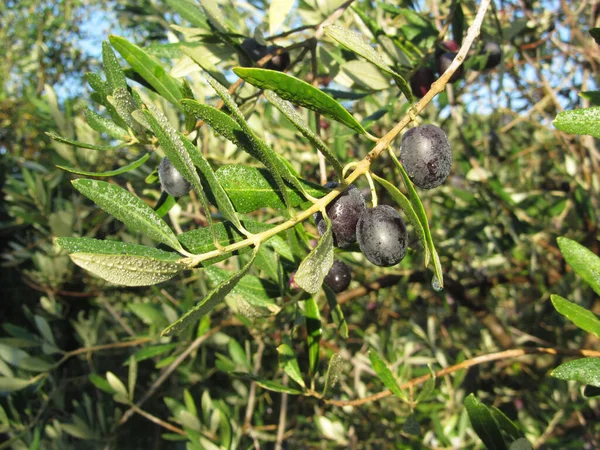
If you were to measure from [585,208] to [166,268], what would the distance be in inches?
85.6

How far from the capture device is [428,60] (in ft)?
4.46

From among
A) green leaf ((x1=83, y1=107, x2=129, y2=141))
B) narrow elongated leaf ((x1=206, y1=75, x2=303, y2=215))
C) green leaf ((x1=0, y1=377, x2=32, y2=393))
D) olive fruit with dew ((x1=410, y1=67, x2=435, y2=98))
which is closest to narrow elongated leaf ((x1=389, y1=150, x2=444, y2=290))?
narrow elongated leaf ((x1=206, y1=75, x2=303, y2=215))

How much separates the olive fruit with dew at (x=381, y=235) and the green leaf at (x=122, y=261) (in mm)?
285

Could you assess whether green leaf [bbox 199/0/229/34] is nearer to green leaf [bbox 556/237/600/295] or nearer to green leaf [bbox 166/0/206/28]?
green leaf [bbox 166/0/206/28]

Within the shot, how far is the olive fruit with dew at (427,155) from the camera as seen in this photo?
0.80 m

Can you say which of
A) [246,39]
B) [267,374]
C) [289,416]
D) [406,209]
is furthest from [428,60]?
[289,416]

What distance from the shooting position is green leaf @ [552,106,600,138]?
769 mm

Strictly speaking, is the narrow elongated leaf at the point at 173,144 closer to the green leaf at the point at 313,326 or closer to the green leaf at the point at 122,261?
the green leaf at the point at 122,261

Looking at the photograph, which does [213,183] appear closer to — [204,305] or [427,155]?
[204,305]

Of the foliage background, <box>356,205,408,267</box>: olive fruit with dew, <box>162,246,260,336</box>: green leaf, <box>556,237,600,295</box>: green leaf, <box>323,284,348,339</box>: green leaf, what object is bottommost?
the foliage background

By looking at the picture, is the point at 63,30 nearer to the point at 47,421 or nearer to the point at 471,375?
the point at 47,421

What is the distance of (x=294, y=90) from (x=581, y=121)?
1.51ft

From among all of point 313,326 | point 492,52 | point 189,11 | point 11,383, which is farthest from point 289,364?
point 11,383

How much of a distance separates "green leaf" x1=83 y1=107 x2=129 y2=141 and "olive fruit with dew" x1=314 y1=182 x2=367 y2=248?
492 mm
